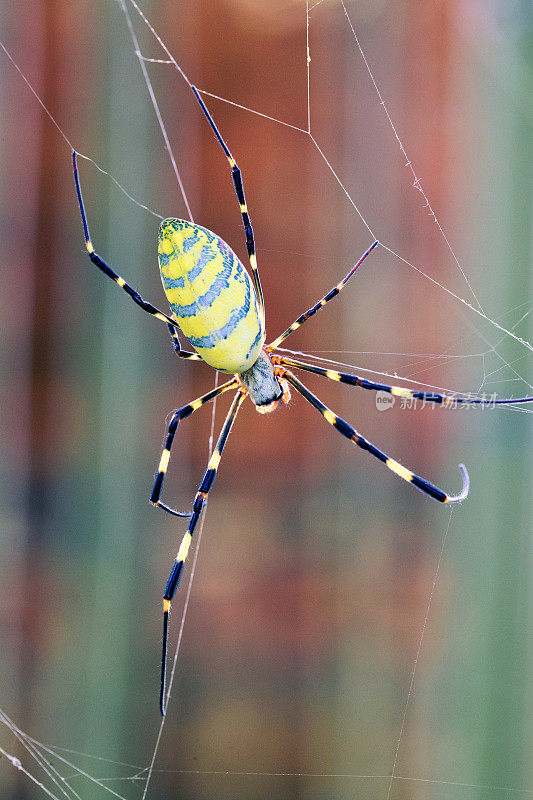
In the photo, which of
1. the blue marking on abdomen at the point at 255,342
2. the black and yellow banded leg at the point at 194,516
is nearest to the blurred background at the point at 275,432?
the black and yellow banded leg at the point at 194,516

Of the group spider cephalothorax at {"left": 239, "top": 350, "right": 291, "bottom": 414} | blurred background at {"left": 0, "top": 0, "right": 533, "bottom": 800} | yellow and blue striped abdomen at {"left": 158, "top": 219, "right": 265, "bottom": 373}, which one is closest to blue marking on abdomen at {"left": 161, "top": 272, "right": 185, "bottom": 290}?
yellow and blue striped abdomen at {"left": 158, "top": 219, "right": 265, "bottom": 373}

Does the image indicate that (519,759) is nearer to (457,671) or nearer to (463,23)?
(457,671)

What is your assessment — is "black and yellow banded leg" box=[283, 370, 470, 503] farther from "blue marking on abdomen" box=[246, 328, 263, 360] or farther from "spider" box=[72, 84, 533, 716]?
"blue marking on abdomen" box=[246, 328, 263, 360]

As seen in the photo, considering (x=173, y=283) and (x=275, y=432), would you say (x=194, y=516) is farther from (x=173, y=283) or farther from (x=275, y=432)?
(x=275, y=432)

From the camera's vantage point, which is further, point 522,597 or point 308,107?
point 522,597

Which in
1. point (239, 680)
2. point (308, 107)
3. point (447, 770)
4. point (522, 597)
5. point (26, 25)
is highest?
point (26, 25)

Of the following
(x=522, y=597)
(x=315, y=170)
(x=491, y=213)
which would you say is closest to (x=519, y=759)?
(x=522, y=597)

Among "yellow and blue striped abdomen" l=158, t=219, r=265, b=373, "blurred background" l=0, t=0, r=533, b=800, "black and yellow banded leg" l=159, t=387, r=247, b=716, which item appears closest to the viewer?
"yellow and blue striped abdomen" l=158, t=219, r=265, b=373
